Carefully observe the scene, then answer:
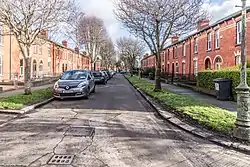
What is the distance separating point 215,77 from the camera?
1825 centimetres

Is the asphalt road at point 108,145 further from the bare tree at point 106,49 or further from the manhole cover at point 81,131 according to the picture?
the bare tree at point 106,49

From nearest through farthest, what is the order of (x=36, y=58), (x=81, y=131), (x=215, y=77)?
(x=81, y=131), (x=215, y=77), (x=36, y=58)

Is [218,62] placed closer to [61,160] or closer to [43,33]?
[43,33]

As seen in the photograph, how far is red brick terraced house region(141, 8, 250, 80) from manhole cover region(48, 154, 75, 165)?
54.3ft

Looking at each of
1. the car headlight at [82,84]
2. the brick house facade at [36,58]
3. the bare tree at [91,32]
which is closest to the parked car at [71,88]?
the car headlight at [82,84]

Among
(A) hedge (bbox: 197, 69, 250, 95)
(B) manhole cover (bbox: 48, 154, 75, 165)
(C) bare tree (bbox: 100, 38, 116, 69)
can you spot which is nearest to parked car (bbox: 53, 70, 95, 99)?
(A) hedge (bbox: 197, 69, 250, 95)

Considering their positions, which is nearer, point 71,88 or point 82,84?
point 71,88

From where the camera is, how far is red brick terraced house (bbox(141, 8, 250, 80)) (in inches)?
934

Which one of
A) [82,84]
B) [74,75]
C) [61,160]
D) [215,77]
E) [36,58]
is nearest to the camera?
[61,160]

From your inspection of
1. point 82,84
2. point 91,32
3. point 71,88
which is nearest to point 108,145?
point 71,88

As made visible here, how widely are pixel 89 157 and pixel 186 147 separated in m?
2.14

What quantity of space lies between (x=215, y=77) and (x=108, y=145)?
13.7 metres

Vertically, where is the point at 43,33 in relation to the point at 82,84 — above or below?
above

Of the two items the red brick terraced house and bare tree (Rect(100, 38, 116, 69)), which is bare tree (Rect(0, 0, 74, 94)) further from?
bare tree (Rect(100, 38, 116, 69))
